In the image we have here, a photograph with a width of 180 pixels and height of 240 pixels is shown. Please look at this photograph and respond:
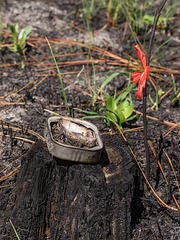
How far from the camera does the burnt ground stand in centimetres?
198

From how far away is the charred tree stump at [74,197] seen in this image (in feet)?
5.42

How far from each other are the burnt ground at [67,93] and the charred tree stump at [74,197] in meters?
0.19

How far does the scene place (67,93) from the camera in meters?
2.74

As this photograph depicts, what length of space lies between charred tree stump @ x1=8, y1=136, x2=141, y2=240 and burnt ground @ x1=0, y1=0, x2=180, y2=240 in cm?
19

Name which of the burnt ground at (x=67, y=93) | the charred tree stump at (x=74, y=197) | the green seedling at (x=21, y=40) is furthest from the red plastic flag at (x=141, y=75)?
the green seedling at (x=21, y=40)

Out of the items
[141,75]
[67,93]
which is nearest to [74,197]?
[141,75]

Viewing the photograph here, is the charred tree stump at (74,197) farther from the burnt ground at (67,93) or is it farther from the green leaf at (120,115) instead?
the green leaf at (120,115)

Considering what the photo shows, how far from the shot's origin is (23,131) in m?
2.31

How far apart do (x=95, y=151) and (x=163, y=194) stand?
0.71m

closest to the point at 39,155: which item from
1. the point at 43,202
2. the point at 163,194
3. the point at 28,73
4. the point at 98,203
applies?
the point at 43,202

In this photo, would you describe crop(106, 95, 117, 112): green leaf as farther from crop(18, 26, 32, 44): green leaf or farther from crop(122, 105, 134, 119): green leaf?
crop(18, 26, 32, 44): green leaf

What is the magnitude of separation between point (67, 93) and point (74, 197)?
4.02 feet

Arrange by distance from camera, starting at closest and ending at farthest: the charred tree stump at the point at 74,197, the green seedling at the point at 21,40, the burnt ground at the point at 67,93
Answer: the charred tree stump at the point at 74,197
the burnt ground at the point at 67,93
the green seedling at the point at 21,40

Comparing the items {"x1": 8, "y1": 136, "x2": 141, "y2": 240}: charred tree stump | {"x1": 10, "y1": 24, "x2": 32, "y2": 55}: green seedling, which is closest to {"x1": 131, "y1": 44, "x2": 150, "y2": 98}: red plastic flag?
{"x1": 8, "y1": 136, "x2": 141, "y2": 240}: charred tree stump
